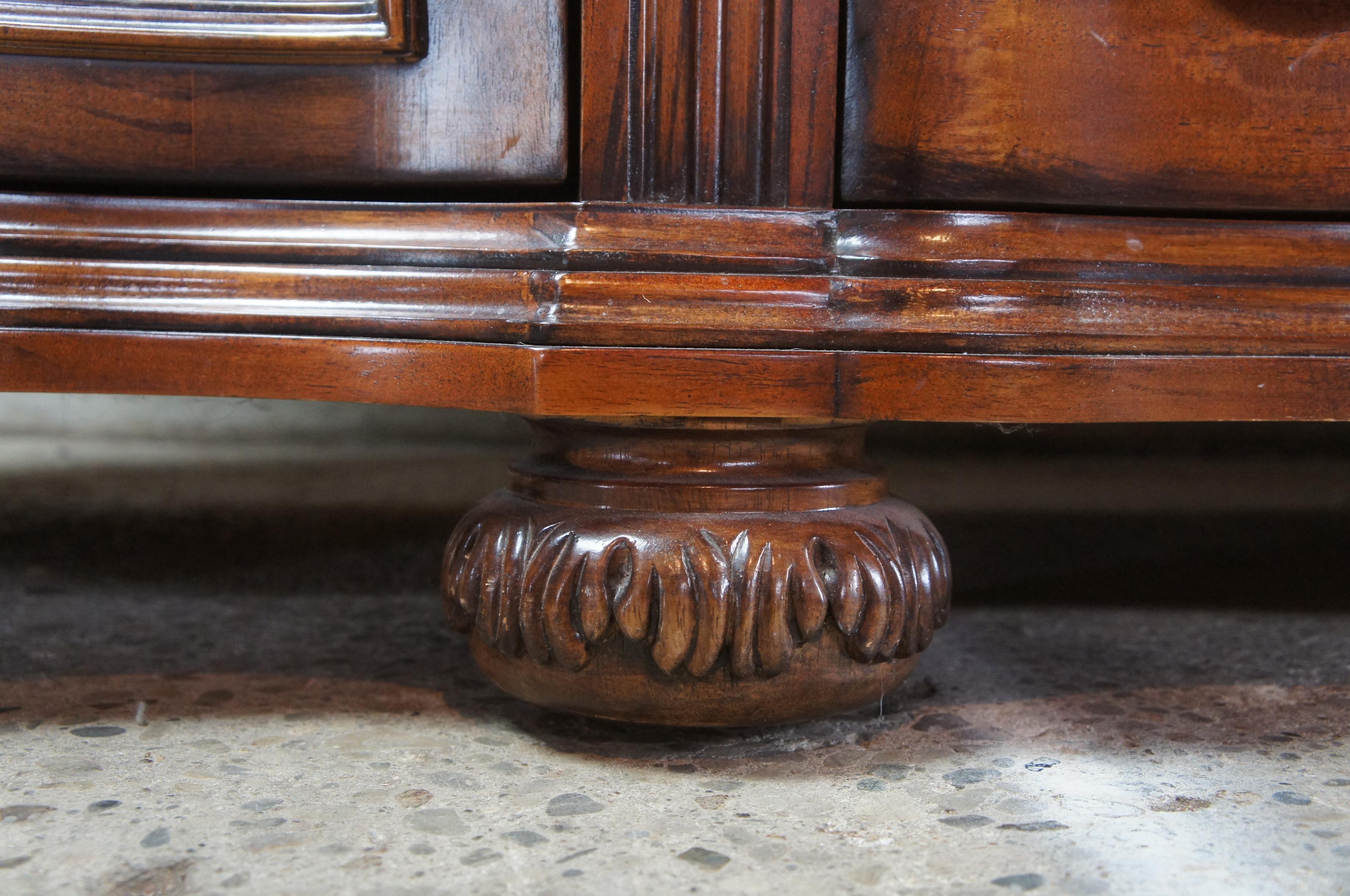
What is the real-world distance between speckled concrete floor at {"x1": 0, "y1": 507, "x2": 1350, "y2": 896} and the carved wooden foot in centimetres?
3

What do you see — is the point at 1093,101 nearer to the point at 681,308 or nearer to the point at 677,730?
the point at 681,308

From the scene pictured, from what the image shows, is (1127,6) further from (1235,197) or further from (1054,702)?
(1054,702)

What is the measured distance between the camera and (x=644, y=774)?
0.48 m

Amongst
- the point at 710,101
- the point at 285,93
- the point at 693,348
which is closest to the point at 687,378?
the point at 693,348

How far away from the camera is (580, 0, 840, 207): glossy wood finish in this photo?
1.51 feet

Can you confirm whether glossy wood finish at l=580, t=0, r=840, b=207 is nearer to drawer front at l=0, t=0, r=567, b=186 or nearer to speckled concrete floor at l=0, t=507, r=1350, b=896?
drawer front at l=0, t=0, r=567, b=186

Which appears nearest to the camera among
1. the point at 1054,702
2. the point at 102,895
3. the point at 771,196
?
the point at 102,895

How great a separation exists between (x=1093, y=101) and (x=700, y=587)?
0.83 ft

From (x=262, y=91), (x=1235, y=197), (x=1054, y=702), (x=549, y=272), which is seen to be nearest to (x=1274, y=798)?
(x=1054, y=702)

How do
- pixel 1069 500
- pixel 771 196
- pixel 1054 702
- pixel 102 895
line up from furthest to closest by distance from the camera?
pixel 1069 500 < pixel 1054 702 < pixel 771 196 < pixel 102 895

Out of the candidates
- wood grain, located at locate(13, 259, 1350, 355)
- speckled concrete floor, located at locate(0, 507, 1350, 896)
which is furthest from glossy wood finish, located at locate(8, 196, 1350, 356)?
speckled concrete floor, located at locate(0, 507, 1350, 896)

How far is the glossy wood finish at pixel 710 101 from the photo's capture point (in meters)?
0.46

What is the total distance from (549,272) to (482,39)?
10 cm

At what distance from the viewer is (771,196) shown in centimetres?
47
